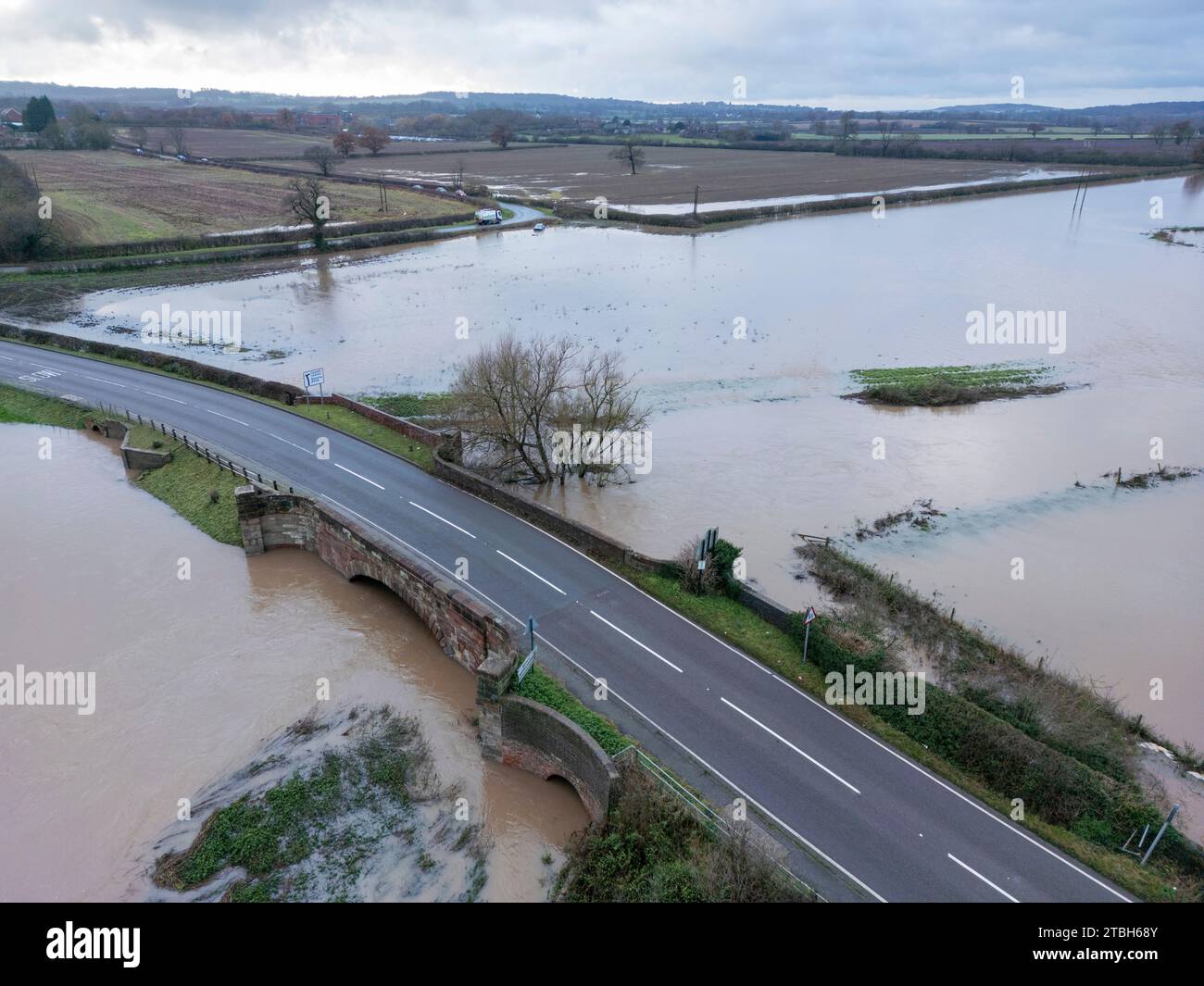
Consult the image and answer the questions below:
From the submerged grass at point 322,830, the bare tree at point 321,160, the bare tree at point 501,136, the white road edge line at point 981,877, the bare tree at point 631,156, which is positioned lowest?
the submerged grass at point 322,830

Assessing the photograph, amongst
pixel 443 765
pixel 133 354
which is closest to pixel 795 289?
pixel 133 354

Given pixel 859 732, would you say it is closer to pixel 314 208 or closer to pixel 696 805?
pixel 696 805

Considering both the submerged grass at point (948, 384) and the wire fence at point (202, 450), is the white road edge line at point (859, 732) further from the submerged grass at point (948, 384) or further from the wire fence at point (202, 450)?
the submerged grass at point (948, 384)

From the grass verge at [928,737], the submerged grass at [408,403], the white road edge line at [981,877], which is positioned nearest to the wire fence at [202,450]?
the submerged grass at [408,403]

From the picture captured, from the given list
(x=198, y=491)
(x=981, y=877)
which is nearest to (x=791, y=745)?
(x=981, y=877)

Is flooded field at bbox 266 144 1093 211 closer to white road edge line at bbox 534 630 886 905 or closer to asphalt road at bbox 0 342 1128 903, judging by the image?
asphalt road at bbox 0 342 1128 903

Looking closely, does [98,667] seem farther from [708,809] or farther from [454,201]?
[454,201]
